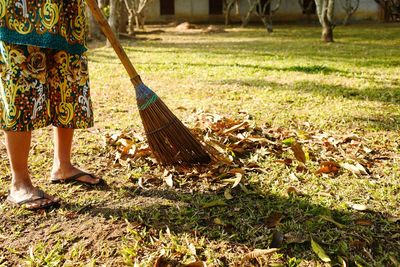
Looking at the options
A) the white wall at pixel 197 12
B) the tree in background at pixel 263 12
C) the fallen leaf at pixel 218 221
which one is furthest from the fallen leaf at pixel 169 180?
the white wall at pixel 197 12

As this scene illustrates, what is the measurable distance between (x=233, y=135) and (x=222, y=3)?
19316 mm

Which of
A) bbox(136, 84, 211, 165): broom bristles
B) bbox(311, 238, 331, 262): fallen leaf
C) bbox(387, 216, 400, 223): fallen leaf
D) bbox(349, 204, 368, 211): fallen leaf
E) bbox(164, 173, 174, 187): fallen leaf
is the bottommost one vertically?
bbox(311, 238, 331, 262): fallen leaf

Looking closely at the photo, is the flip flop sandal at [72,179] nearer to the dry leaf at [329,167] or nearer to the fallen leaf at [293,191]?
the fallen leaf at [293,191]

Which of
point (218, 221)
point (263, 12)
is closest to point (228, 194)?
point (218, 221)

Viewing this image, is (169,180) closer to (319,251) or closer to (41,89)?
(41,89)

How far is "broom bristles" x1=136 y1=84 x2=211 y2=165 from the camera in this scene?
2.53m

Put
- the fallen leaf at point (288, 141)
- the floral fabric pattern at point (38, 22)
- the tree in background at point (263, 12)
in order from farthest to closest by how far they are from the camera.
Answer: the tree in background at point (263, 12) < the fallen leaf at point (288, 141) < the floral fabric pattern at point (38, 22)

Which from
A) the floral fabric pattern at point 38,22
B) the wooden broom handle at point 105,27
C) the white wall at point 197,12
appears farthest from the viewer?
the white wall at point 197,12

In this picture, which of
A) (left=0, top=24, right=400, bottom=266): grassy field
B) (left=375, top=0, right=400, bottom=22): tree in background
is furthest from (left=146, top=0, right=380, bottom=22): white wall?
(left=0, top=24, right=400, bottom=266): grassy field

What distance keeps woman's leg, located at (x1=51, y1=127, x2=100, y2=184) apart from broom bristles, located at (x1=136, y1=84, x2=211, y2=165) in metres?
0.42

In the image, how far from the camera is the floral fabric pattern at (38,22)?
2.03 m

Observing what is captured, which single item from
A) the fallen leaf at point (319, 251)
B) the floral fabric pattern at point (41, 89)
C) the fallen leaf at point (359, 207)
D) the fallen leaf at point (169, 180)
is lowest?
the fallen leaf at point (319, 251)

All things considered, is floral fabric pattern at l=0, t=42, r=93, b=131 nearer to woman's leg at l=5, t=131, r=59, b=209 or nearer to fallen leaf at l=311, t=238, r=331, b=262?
woman's leg at l=5, t=131, r=59, b=209

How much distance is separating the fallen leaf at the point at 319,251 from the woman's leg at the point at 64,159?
130 centimetres
